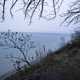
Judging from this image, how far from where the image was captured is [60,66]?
621 cm

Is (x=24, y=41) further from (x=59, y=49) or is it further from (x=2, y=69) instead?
(x=59, y=49)

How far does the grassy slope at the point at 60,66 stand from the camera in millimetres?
5566

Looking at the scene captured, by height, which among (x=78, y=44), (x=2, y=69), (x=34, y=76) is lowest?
(x=2, y=69)

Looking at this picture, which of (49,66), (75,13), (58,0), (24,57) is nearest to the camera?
(58,0)

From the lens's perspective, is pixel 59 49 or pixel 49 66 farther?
pixel 59 49

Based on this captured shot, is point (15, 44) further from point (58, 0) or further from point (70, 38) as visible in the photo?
point (58, 0)

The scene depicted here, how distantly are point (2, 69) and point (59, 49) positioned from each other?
12.6ft

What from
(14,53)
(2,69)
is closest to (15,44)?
(14,53)

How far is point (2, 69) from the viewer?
34.1 feet

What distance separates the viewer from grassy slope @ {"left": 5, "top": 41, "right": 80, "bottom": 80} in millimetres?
5566

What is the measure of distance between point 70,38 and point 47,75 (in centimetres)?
183

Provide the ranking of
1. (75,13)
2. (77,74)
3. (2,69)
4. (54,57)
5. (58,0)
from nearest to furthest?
(77,74) < (58,0) < (54,57) < (75,13) < (2,69)

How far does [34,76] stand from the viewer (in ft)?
19.2

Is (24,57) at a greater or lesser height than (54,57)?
lesser
